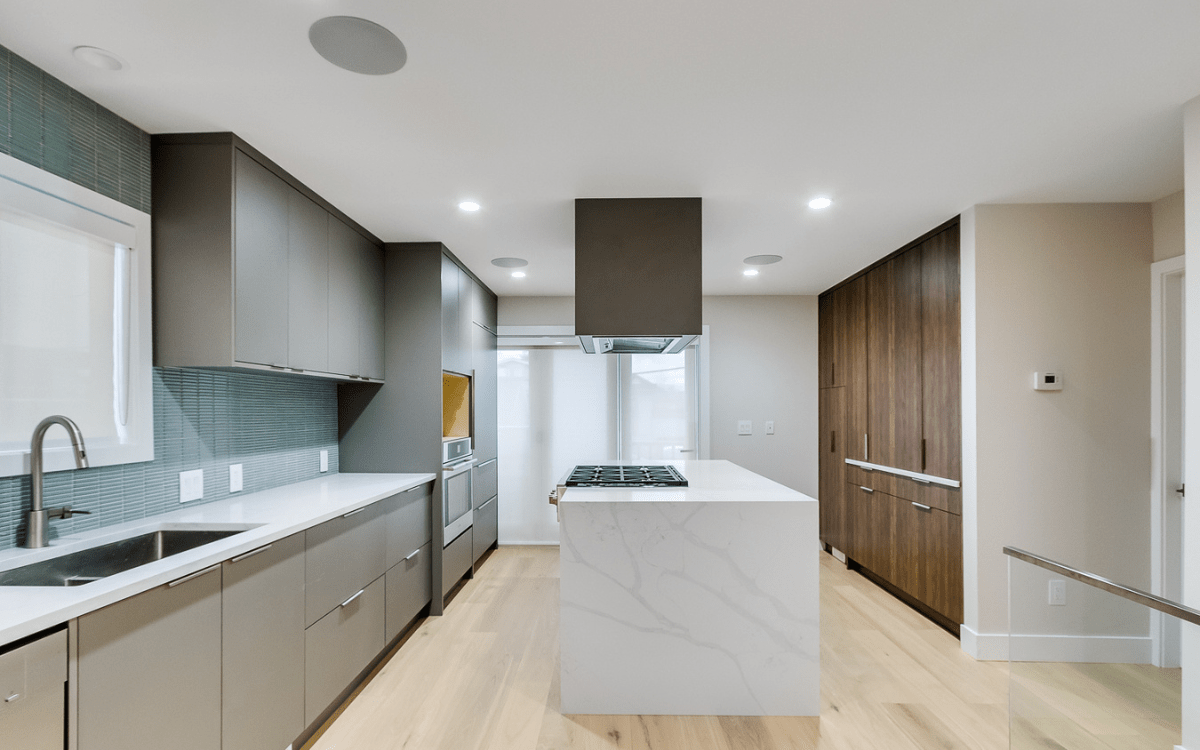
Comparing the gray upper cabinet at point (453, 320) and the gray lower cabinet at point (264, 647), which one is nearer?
the gray lower cabinet at point (264, 647)

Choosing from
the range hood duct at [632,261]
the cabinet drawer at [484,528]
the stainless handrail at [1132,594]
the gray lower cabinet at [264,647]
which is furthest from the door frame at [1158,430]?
the cabinet drawer at [484,528]

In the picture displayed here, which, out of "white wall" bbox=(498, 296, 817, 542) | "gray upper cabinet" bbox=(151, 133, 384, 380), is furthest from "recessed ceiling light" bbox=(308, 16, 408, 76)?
"white wall" bbox=(498, 296, 817, 542)

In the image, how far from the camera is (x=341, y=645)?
2.57m

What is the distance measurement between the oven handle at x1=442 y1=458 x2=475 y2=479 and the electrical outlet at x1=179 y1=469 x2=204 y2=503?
1.46m

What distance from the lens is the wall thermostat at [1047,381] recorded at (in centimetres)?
308

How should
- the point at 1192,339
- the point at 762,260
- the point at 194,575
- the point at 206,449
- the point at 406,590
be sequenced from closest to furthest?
1. the point at 194,575
2. the point at 1192,339
3. the point at 206,449
4. the point at 406,590
5. the point at 762,260

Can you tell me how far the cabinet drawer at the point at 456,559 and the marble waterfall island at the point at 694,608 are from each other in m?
1.54

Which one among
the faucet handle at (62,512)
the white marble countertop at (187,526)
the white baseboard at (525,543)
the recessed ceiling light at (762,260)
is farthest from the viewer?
the white baseboard at (525,543)

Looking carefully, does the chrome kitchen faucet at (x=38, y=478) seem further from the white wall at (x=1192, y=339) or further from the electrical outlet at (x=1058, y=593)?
the white wall at (x=1192, y=339)

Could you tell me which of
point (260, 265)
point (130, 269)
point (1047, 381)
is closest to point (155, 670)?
point (130, 269)

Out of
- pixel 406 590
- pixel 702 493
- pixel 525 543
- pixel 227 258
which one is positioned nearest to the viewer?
pixel 227 258

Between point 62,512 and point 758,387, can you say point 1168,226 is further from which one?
point 62,512

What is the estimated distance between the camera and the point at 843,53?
1793 millimetres

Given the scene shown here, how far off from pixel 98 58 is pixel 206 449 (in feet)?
4.82
